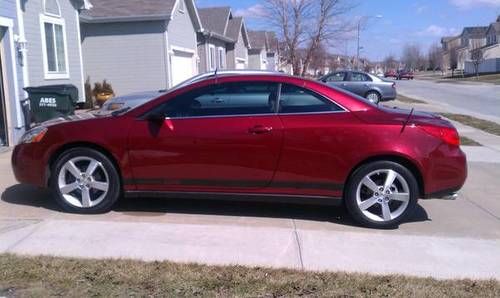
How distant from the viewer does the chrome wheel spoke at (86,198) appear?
6.23m

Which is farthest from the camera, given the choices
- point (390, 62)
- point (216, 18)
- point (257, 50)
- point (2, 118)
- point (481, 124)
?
point (390, 62)

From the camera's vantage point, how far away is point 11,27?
11070mm

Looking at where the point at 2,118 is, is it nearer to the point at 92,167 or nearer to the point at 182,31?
the point at 92,167

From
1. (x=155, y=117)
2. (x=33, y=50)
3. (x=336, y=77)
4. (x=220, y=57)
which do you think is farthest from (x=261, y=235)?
(x=220, y=57)

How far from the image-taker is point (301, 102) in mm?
6078

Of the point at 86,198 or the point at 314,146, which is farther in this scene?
the point at 86,198

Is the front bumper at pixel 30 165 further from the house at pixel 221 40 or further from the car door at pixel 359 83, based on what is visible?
the house at pixel 221 40

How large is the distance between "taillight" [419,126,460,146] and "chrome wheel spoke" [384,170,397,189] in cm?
56

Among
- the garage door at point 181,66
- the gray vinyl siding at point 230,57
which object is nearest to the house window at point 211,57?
the garage door at point 181,66

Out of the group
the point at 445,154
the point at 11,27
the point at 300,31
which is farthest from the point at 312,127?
the point at 300,31

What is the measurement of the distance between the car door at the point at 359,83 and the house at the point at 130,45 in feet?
27.1

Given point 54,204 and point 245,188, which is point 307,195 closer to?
point 245,188

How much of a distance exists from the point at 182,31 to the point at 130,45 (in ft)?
12.1

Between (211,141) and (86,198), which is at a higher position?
(211,141)
